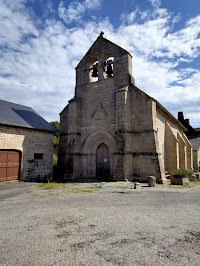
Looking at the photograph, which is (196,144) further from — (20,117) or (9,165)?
(9,165)

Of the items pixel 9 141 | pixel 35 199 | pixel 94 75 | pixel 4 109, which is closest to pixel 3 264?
pixel 35 199

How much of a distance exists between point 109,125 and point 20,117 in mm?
5992

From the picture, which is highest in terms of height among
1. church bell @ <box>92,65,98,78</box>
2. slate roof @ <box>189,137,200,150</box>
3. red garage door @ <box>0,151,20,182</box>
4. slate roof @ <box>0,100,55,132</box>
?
church bell @ <box>92,65,98,78</box>

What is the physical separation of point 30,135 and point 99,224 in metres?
9.50

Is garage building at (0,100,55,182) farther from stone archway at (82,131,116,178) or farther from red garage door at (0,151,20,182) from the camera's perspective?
stone archway at (82,131,116,178)

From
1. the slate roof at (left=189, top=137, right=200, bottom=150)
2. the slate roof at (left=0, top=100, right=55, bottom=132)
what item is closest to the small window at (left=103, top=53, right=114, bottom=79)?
the slate roof at (left=0, top=100, right=55, bottom=132)

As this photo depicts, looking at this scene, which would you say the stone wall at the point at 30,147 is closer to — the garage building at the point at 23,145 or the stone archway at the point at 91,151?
the garage building at the point at 23,145

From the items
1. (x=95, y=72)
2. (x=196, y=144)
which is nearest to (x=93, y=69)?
(x=95, y=72)

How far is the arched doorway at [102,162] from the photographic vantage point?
480 inches

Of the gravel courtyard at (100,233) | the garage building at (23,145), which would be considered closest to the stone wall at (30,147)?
the garage building at (23,145)

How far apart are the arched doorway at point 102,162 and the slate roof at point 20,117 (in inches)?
152

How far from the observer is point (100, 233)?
3.63m

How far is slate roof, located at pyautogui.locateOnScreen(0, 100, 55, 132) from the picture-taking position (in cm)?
1132

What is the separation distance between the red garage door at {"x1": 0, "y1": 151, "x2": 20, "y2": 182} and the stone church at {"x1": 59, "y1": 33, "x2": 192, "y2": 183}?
2.96 meters
